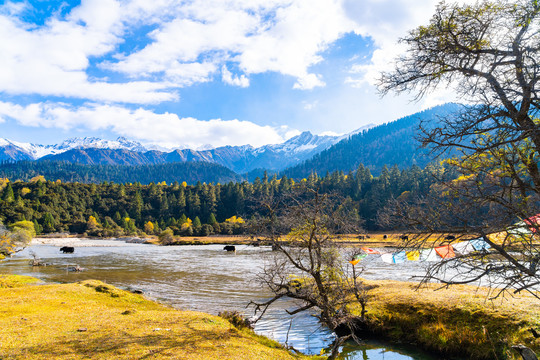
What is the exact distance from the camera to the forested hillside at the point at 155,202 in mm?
122062

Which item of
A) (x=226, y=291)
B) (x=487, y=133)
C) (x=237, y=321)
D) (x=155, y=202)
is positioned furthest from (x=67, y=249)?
(x=155, y=202)

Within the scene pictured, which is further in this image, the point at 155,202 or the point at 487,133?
the point at 155,202

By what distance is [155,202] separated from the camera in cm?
16625

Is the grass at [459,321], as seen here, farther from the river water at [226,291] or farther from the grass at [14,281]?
the grass at [14,281]

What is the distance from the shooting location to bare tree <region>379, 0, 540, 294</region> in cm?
498

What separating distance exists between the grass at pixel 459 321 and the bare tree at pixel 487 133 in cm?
688

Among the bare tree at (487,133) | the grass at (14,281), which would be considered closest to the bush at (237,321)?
the bare tree at (487,133)

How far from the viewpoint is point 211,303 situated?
73.0 feet

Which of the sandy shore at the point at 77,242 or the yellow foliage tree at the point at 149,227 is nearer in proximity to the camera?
the sandy shore at the point at 77,242

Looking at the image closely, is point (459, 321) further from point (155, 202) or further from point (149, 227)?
point (155, 202)

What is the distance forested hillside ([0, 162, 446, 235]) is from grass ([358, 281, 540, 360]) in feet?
301

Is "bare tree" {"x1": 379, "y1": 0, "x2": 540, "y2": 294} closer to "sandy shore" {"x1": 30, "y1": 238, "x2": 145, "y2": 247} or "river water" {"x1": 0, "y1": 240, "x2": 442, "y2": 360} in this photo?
"river water" {"x1": 0, "y1": 240, "x2": 442, "y2": 360}

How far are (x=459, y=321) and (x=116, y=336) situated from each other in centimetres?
1346

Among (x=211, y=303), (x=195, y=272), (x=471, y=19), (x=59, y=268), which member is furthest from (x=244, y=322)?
(x=59, y=268)
